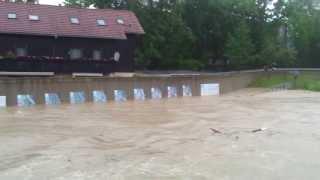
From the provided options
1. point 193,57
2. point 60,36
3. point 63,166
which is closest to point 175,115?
point 63,166

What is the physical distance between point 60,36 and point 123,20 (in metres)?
6.81

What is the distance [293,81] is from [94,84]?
2113 cm

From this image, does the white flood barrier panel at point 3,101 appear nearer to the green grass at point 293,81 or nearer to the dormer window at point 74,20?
the dormer window at point 74,20

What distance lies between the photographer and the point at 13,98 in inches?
1313

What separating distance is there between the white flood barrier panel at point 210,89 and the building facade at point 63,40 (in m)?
8.15

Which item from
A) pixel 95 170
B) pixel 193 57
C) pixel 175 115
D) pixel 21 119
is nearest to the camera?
pixel 95 170

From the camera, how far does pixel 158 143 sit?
19641mm

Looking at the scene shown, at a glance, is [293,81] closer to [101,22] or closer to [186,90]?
[186,90]

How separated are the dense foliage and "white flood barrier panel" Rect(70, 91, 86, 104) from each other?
25319 millimetres

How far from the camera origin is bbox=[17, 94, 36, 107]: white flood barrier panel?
33562 millimetres

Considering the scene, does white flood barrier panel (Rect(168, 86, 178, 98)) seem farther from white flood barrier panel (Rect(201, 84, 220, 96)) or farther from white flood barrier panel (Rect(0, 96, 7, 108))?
white flood barrier panel (Rect(0, 96, 7, 108))

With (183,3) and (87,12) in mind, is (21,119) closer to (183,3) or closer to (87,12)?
(87,12)

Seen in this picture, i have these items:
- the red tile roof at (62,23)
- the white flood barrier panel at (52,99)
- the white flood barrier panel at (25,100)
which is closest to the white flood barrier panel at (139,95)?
the white flood barrier panel at (52,99)

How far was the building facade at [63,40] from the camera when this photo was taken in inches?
1869
